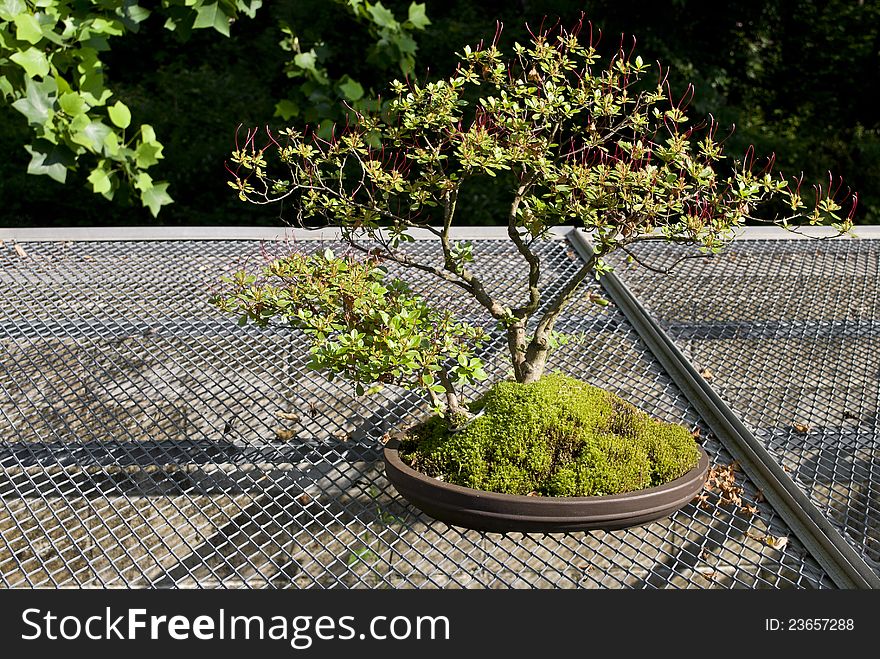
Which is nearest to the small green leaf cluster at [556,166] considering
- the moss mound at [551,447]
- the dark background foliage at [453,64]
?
the moss mound at [551,447]

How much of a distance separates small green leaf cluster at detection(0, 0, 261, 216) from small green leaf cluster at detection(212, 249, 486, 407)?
157 cm

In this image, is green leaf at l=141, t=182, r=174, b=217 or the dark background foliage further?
the dark background foliage

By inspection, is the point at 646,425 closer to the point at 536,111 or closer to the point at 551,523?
the point at 551,523

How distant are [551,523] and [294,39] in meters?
2.52

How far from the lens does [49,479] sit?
141cm

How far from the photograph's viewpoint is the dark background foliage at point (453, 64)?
4.88 metres

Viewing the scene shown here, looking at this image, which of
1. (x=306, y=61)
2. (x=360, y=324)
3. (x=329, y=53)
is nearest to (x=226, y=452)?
(x=360, y=324)

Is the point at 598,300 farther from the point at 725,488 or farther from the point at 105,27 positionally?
the point at 105,27

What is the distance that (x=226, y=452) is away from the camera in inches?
58.6

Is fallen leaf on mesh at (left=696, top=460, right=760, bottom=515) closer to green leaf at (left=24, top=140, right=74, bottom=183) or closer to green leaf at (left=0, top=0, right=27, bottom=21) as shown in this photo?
green leaf at (left=24, top=140, right=74, bottom=183)

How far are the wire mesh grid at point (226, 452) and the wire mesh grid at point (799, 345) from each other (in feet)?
0.46

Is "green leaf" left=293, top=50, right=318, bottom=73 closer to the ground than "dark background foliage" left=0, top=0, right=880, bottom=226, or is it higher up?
higher up

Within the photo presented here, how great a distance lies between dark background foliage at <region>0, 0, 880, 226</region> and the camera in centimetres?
488

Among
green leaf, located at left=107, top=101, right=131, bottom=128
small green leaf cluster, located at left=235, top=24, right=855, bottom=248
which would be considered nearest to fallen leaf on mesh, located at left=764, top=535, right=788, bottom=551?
small green leaf cluster, located at left=235, top=24, right=855, bottom=248
